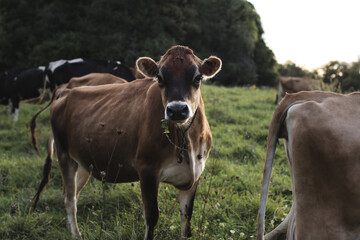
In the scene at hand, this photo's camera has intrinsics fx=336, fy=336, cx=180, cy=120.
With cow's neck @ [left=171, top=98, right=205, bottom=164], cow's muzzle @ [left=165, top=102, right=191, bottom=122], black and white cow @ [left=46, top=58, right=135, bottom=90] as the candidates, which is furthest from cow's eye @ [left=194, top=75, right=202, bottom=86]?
black and white cow @ [left=46, top=58, right=135, bottom=90]

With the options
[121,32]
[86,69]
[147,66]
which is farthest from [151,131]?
[121,32]

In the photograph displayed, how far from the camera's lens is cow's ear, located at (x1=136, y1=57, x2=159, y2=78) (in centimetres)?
312

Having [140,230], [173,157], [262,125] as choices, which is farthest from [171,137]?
[262,125]

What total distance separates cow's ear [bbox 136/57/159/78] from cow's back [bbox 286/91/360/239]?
1.67 m

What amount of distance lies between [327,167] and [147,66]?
2004 millimetres

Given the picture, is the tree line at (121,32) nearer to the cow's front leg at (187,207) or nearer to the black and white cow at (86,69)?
the black and white cow at (86,69)

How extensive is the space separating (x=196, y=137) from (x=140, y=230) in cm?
109

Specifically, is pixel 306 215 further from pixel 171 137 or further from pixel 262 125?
pixel 262 125

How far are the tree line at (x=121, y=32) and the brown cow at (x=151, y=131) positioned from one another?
52.3 feet

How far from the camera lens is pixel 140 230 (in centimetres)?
326

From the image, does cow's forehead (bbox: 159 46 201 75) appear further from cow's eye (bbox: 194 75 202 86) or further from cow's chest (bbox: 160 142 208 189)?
cow's chest (bbox: 160 142 208 189)

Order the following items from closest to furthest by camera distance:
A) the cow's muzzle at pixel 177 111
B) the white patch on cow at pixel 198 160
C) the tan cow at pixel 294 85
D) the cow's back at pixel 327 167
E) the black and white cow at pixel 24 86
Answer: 1. the cow's back at pixel 327 167
2. the cow's muzzle at pixel 177 111
3. the white patch on cow at pixel 198 160
4. the black and white cow at pixel 24 86
5. the tan cow at pixel 294 85

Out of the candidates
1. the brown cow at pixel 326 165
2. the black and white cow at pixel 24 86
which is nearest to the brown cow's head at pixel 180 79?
the brown cow at pixel 326 165

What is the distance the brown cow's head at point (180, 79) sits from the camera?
2.53 meters
